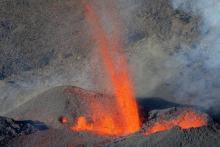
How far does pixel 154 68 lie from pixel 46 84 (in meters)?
3.79

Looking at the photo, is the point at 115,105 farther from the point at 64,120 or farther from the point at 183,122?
the point at 183,122

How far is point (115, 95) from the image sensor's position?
12492 mm

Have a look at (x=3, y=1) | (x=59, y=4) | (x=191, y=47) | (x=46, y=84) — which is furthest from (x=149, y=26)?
(x=3, y=1)

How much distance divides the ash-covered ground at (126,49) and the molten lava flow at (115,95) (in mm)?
263

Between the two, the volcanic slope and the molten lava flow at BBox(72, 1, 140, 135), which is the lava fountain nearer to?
the molten lava flow at BBox(72, 1, 140, 135)

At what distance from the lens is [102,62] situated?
13.7m

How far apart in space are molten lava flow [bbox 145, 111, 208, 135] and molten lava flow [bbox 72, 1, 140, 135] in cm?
72

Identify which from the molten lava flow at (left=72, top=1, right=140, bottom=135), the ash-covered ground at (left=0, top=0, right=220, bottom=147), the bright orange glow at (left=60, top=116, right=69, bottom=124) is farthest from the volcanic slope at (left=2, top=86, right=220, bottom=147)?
the ash-covered ground at (left=0, top=0, right=220, bottom=147)

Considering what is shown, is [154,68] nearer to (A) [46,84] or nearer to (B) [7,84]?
(A) [46,84]

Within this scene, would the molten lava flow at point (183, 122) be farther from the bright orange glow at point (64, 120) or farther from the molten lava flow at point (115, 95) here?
the bright orange glow at point (64, 120)

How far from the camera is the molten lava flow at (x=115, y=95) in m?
10.6

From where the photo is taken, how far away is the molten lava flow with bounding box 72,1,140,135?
10.6 m

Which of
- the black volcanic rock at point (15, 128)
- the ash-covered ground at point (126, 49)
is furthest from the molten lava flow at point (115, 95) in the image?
the black volcanic rock at point (15, 128)

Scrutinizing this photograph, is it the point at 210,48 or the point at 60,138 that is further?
the point at 210,48
